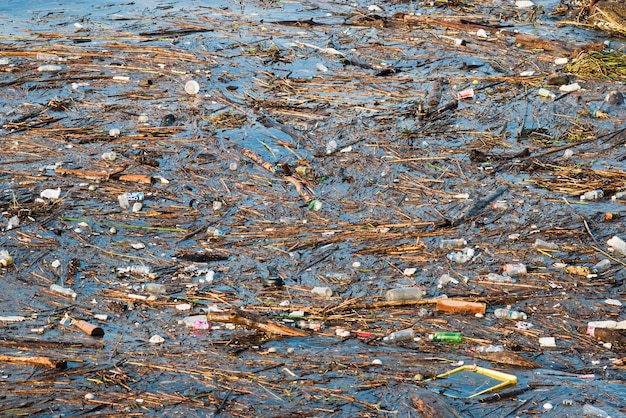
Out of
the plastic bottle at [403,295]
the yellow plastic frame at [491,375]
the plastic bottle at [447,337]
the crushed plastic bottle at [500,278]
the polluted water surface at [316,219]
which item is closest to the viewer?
the yellow plastic frame at [491,375]

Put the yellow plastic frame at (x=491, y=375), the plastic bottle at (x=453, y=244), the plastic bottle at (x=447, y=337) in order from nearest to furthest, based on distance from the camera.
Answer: the yellow plastic frame at (x=491, y=375)
the plastic bottle at (x=447, y=337)
the plastic bottle at (x=453, y=244)

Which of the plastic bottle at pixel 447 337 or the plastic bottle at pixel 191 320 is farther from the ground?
the plastic bottle at pixel 447 337

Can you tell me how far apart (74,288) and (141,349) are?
0.85 metres

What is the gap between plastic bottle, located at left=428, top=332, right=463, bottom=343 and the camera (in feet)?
14.1

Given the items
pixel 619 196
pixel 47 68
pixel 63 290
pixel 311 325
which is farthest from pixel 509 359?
pixel 47 68

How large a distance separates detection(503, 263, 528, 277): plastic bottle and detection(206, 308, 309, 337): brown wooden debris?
1.39m

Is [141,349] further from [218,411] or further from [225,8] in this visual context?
[225,8]

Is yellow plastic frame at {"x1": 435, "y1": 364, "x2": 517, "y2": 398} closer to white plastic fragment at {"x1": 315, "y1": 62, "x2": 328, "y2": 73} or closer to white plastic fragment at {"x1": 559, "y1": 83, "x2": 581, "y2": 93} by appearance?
white plastic fragment at {"x1": 559, "y1": 83, "x2": 581, "y2": 93}

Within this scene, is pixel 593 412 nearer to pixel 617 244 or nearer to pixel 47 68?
pixel 617 244

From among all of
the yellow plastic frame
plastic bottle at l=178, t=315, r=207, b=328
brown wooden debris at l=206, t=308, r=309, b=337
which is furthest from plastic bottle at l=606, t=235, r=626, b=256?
plastic bottle at l=178, t=315, r=207, b=328

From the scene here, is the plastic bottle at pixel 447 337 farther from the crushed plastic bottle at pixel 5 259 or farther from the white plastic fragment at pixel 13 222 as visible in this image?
the white plastic fragment at pixel 13 222

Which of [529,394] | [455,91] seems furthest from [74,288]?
[455,91]

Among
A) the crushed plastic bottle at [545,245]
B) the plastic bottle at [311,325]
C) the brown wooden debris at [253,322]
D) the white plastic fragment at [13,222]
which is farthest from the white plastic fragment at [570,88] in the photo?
the white plastic fragment at [13,222]

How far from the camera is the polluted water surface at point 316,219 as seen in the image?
4047 mm
